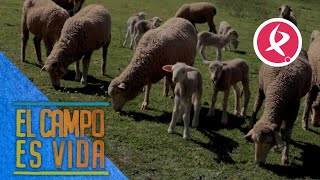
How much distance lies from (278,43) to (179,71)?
Result: 2190mm

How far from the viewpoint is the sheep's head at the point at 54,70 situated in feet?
45.3

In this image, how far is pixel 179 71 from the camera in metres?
10.6

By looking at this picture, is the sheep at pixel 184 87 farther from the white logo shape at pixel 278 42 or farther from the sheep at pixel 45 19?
the sheep at pixel 45 19

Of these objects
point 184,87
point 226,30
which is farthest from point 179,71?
point 226,30

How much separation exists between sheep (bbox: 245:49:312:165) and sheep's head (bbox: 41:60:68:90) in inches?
222

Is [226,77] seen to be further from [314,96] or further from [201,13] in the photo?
[201,13]

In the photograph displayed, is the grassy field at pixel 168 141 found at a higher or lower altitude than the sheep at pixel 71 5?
lower

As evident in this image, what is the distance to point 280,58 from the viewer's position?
1080 cm

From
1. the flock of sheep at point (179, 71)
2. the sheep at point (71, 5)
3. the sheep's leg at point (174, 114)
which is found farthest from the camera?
the sheep at point (71, 5)

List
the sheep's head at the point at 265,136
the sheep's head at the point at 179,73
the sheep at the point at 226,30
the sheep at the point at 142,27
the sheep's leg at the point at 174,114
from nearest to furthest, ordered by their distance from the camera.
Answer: the sheep's head at the point at 265,136
the sheep's head at the point at 179,73
the sheep's leg at the point at 174,114
the sheep at the point at 142,27
the sheep at the point at 226,30

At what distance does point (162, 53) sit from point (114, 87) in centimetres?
147

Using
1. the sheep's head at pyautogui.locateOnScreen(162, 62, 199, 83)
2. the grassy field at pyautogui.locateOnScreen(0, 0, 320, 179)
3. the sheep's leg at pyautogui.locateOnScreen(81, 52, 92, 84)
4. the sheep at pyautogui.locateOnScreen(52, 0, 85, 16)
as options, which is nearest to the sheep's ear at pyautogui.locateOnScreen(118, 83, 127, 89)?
the grassy field at pyautogui.locateOnScreen(0, 0, 320, 179)

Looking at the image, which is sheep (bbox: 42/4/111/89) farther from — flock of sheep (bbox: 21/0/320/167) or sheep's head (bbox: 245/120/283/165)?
sheep's head (bbox: 245/120/283/165)

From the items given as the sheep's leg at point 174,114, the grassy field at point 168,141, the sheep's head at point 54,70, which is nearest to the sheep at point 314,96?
the grassy field at point 168,141
